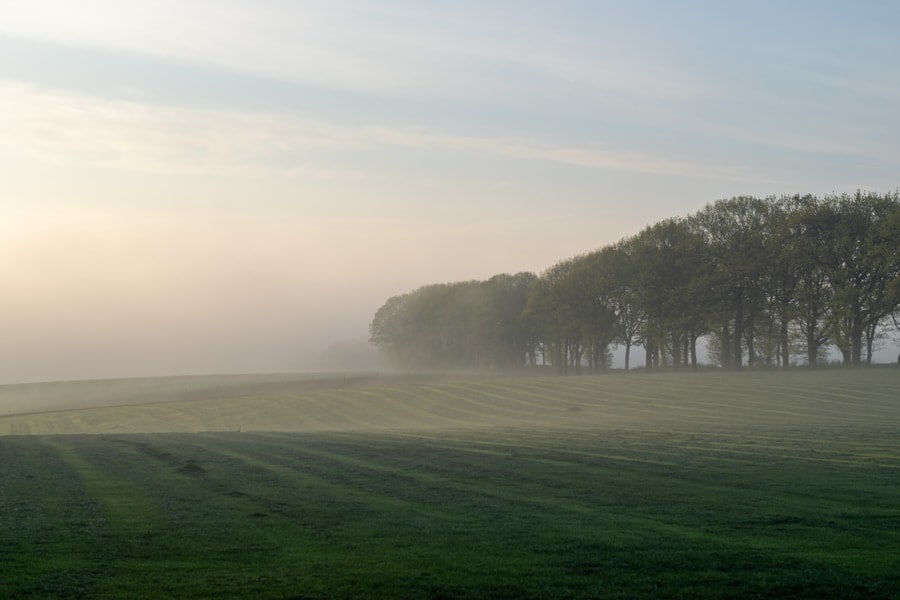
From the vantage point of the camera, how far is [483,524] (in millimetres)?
17594

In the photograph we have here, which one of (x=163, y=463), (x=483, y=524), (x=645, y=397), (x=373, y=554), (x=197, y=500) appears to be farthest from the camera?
(x=645, y=397)

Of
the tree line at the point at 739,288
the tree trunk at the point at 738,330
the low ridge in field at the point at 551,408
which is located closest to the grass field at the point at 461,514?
the low ridge in field at the point at 551,408

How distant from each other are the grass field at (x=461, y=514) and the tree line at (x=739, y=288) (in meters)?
50.4

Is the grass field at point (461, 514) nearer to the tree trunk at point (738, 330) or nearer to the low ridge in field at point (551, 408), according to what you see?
the low ridge in field at point (551, 408)

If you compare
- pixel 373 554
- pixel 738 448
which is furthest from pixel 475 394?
pixel 373 554

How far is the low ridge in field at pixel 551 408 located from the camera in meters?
51.2

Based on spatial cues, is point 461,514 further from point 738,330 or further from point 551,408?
point 738,330

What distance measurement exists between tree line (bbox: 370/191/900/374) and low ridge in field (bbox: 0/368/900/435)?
869 cm

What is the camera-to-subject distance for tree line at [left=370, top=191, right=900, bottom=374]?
8462cm

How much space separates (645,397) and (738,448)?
123 ft

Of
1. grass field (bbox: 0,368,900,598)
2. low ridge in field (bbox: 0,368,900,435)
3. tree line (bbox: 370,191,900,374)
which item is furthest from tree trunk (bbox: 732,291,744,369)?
grass field (bbox: 0,368,900,598)

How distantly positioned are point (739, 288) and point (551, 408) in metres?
39.3

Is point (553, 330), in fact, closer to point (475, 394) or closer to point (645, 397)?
point (475, 394)

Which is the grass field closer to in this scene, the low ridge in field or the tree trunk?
the low ridge in field
